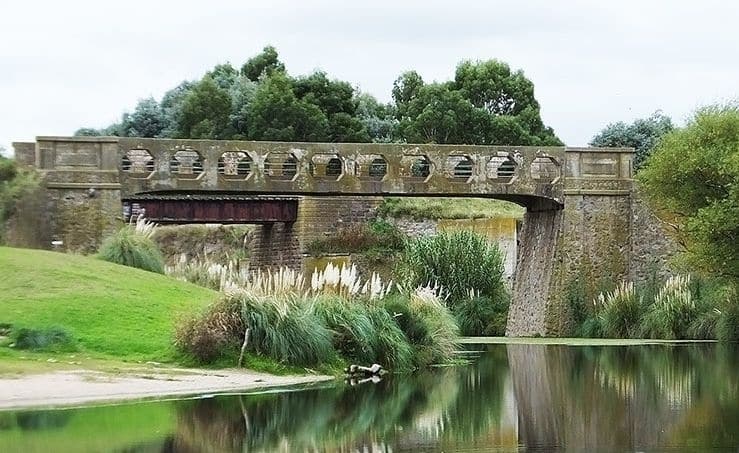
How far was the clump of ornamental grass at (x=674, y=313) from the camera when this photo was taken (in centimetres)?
3544

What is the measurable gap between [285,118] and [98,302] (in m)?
44.4

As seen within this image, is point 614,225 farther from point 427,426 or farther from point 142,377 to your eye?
point 427,426

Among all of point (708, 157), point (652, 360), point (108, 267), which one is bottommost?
point (652, 360)

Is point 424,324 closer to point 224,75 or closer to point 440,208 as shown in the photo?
point 440,208

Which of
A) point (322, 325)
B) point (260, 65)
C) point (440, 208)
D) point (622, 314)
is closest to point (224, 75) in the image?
point (260, 65)

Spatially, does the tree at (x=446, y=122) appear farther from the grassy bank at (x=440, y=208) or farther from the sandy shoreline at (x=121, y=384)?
the sandy shoreline at (x=121, y=384)

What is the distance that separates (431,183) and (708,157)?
8.28 m

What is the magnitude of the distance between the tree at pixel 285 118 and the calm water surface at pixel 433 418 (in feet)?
147

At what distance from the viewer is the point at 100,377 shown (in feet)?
64.0

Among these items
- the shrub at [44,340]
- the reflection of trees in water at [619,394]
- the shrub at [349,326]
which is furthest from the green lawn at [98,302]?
the reflection of trees in water at [619,394]

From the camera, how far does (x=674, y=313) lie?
35.6 meters

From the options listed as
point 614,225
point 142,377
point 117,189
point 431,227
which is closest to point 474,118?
point 431,227

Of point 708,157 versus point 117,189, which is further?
point 117,189

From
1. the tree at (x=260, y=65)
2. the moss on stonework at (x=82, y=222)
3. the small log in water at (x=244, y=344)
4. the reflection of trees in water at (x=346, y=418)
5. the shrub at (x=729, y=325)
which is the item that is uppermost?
the tree at (x=260, y=65)
